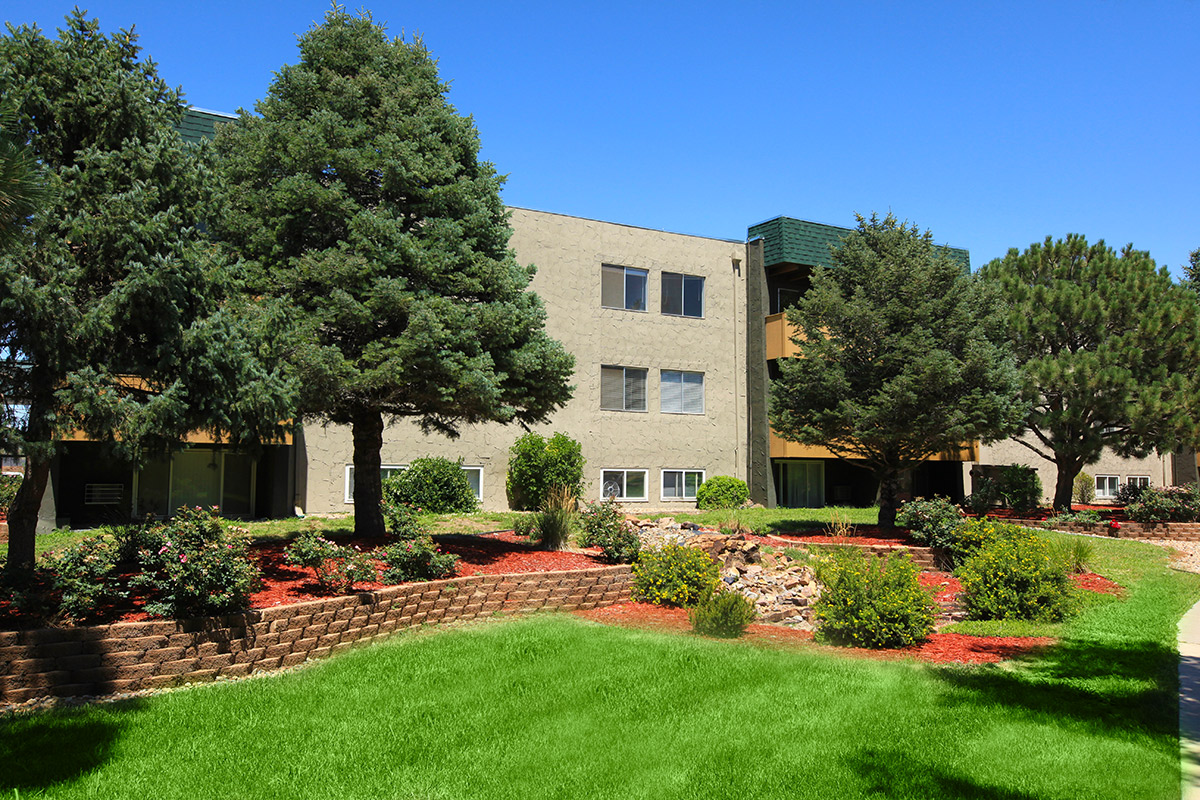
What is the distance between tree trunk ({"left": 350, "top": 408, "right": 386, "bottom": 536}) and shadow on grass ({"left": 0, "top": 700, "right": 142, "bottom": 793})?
20.9ft

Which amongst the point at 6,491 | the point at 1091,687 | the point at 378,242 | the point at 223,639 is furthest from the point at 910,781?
the point at 6,491

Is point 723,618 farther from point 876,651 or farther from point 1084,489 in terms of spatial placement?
point 1084,489

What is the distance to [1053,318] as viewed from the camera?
24.1 m

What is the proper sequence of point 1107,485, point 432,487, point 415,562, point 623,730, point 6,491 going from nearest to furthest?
point 623,730
point 415,562
point 6,491
point 432,487
point 1107,485

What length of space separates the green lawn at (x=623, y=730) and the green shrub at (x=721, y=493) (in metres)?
16.6

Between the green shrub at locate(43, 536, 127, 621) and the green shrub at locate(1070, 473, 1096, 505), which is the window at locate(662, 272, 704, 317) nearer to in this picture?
the green shrub at locate(1070, 473, 1096, 505)

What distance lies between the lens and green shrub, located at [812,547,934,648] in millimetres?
9625

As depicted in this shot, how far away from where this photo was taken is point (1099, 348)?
23.1 m

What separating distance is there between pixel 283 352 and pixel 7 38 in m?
4.23

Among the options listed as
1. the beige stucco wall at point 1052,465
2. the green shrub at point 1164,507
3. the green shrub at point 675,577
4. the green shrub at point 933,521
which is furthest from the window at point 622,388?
the green shrub at point 675,577

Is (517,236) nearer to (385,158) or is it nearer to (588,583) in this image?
(385,158)

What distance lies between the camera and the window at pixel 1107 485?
37.2 m

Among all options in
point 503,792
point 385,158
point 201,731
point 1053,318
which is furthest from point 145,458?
point 1053,318

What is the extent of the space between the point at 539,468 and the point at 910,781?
18043 millimetres
